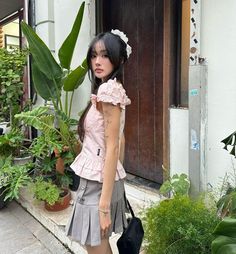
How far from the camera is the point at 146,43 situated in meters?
3.56

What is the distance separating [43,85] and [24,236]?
1771mm

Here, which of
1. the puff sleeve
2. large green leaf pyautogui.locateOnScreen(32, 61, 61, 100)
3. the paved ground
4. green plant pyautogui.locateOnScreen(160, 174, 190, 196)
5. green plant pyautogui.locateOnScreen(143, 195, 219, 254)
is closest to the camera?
the puff sleeve

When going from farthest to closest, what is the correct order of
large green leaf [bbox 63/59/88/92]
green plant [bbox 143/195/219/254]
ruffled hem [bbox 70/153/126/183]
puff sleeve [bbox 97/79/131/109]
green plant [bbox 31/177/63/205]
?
1. large green leaf [bbox 63/59/88/92]
2. green plant [bbox 31/177/63/205]
3. green plant [bbox 143/195/219/254]
4. ruffled hem [bbox 70/153/126/183]
5. puff sleeve [bbox 97/79/131/109]

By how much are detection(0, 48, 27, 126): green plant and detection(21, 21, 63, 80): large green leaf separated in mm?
1360

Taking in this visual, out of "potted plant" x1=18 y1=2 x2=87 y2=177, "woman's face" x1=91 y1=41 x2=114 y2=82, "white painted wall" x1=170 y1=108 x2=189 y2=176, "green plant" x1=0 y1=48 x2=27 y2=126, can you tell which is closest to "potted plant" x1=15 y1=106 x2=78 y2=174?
"potted plant" x1=18 y1=2 x2=87 y2=177

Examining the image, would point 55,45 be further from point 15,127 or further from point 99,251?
point 99,251

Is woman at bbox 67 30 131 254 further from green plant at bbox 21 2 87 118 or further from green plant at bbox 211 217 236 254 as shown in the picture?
green plant at bbox 21 2 87 118

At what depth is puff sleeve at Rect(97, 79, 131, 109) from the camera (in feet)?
5.13

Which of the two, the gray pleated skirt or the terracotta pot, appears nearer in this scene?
the gray pleated skirt

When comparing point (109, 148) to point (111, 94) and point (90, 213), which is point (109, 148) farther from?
point (90, 213)

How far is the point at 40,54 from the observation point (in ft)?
11.0

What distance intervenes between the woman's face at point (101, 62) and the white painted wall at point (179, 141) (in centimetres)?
146

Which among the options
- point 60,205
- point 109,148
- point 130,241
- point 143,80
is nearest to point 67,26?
point 143,80

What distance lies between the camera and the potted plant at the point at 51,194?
3.17 metres
